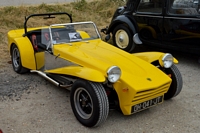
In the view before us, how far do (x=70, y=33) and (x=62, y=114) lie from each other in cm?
156

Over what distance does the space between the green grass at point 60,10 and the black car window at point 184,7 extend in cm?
364

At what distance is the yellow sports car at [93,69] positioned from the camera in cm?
364

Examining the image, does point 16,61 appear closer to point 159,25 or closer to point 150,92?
point 150,92

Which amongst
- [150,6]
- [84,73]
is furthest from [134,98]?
[150,6]

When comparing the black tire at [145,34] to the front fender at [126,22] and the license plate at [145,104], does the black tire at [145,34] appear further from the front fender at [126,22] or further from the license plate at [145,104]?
the license plate at [145,104]

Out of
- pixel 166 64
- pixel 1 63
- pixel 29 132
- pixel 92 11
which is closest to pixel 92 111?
pixel 29 132

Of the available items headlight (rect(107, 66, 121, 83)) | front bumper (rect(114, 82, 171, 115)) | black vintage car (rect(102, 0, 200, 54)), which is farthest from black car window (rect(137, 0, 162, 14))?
headlight (rect(107, 66, 121, 83))

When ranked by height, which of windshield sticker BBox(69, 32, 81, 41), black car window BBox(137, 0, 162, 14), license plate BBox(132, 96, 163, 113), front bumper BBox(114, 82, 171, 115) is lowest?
license plate BBox(132, 96, 163, 113)

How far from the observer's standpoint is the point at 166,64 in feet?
14.4

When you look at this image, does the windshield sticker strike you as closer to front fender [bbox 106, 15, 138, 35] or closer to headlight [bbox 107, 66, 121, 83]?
headlight [bbox 107, 66, 121, 83]

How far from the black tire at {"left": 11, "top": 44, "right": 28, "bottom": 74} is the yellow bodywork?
0.78 feet

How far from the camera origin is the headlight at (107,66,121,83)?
3.63 metres

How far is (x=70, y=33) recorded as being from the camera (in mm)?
4961

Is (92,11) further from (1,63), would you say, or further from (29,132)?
(29,132)
